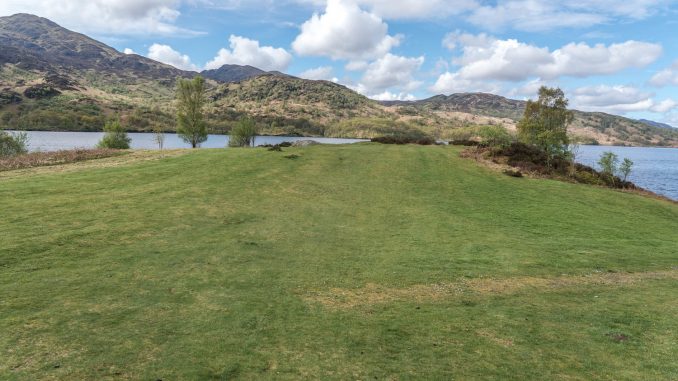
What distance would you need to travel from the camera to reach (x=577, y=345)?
33.6ft

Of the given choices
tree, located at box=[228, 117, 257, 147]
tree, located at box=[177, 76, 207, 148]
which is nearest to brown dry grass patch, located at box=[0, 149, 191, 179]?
tree, located at box=[177, 76, 207, 148]

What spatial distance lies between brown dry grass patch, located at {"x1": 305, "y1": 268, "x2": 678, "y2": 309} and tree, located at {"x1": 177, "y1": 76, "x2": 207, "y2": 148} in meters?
68.9

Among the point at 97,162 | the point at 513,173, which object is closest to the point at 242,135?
the point at 97,162

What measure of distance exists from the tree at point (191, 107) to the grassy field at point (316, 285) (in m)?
48.1

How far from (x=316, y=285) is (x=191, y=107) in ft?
233

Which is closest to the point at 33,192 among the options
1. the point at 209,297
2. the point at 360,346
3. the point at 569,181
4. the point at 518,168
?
the point at 209,297

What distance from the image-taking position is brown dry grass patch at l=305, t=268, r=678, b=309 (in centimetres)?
1271

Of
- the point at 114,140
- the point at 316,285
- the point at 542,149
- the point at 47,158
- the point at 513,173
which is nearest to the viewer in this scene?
the point at 316,285

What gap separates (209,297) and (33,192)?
1879 centimetres

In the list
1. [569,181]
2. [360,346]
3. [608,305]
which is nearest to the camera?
[360,346]

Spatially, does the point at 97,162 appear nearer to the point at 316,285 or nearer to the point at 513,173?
the point at 316,285

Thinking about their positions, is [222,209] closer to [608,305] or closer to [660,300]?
[608,305]

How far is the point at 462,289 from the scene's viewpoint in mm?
14359

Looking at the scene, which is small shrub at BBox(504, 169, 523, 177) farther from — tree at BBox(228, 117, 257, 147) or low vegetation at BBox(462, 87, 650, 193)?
tree at BBox(228, 117, 257, 147)
